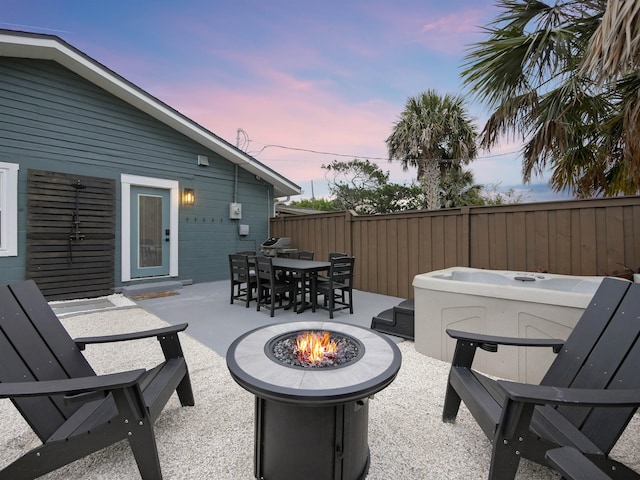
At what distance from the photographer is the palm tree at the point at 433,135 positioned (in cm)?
920

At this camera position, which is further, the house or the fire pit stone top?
the house

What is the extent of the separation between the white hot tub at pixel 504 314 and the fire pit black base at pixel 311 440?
1.69 meters

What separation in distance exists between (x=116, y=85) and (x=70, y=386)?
19.9 feet

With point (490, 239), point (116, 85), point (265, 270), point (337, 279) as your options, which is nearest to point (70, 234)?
point (116, 85)

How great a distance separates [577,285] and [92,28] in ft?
29.6

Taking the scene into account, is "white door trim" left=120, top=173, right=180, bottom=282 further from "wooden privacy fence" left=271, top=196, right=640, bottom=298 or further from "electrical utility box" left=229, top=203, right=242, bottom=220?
"wooden privacy fence" left=271, top=196, right=640, bottom=298

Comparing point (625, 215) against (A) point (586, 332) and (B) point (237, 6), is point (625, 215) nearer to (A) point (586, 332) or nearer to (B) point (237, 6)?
(A) point (586, 332)

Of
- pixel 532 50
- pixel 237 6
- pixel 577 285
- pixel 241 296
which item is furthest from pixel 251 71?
pixel 577 285

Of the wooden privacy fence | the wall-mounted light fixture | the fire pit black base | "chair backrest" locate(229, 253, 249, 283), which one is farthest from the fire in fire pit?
the wall-mounted light fixture

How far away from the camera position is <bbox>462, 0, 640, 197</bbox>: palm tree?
316 cm

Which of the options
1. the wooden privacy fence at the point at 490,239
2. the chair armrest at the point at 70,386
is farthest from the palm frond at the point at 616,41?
the chair armrest at the point at 70,386

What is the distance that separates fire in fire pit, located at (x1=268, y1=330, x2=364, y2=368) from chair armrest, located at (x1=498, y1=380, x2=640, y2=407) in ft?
2.22

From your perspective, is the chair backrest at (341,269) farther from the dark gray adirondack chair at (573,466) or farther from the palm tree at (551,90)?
A: the dark gray adirondack chair at (573,466)

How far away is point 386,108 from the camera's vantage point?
981 centimetres
